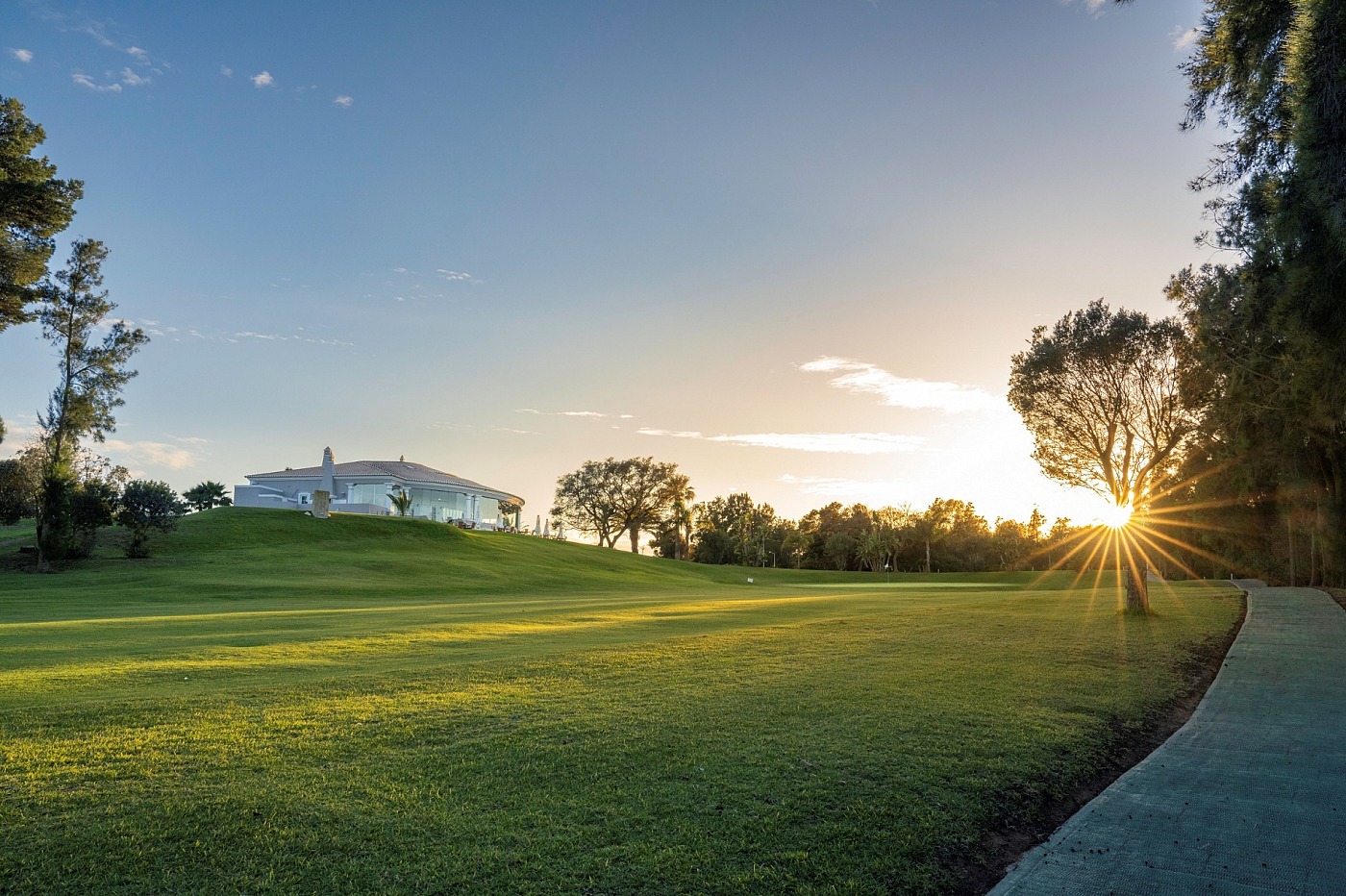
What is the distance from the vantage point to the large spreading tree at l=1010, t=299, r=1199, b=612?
20.2 metres

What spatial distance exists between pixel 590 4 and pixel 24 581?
31.1m

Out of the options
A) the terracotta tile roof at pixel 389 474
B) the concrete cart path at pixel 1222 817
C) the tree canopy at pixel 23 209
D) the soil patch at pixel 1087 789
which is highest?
the tree canopy at pixel 23 209

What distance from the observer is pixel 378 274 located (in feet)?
114

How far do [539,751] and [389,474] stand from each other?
6723cm

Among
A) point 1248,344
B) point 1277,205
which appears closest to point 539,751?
point 1277,205

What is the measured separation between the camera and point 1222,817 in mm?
5578

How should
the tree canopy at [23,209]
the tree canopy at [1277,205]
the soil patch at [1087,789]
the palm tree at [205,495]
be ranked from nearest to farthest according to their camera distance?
the soil patch at [1087,789] < the tree canopy at [1277,205] < the tree canopy at [23,209] < the palm tree at [205,495]

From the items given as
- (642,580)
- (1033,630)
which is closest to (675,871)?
(1033,630)

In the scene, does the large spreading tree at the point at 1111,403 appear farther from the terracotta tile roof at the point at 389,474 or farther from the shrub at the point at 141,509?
the terracotta tile roof at the point at 389,474

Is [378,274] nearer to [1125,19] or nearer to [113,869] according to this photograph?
→ [1125,19]

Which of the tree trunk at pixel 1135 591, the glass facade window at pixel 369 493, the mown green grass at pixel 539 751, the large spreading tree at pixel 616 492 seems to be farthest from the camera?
the large spreading tree at pixel 616 492

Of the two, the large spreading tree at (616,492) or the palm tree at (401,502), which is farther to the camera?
the large spreading tree at (616,492)

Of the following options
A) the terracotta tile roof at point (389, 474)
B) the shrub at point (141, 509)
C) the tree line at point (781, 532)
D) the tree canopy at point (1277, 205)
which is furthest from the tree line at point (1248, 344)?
the terracotta tile roof at point (389, 474)

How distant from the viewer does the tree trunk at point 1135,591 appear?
1914 cm
